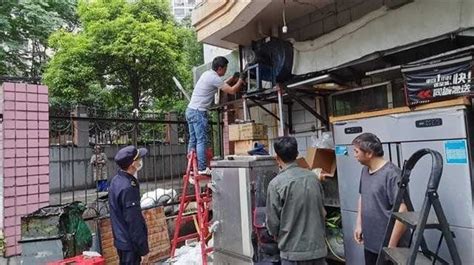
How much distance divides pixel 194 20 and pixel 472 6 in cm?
400

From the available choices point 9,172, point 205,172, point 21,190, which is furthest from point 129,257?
point 9,172

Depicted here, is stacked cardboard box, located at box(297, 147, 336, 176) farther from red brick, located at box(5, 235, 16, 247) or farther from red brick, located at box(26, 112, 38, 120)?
red brick, located at box(5, 235, 16, 247)

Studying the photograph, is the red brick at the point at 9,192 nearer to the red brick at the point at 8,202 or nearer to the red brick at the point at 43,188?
the red brick at the point at 8,202

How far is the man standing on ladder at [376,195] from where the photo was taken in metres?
2.74

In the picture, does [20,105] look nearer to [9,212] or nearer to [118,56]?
[9,212]

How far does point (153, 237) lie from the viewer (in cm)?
518

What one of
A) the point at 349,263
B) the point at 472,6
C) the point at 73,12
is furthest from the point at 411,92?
the point at 73,12

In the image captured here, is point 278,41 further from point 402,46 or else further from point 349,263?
point 349,263

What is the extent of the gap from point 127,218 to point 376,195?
2.28 m

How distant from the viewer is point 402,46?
12.1 feet

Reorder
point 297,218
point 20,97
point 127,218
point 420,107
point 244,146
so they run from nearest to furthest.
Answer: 1. point 297,218
2. point 420,107
3. point 127,218
4. point 20,97
5. point 244,146

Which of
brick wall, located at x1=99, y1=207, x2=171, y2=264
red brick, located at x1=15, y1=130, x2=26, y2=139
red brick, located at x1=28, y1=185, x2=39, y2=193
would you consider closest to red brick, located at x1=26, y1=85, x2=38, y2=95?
red brick, located at x1=15, y1=130, x2=26, y2=139

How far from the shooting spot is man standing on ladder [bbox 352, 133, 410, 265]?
2.74 m

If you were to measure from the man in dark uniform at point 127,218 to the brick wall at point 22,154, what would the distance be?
5.46ft
